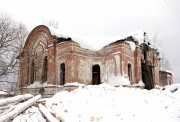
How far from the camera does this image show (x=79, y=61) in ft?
69.7

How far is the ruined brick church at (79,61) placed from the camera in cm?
2103

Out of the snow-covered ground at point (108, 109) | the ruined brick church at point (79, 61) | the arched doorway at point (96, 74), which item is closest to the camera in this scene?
the snow-covered ground at point (108, 109)

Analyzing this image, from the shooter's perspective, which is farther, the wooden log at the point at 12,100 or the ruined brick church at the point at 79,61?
the ruined brick church at the point at 79,61

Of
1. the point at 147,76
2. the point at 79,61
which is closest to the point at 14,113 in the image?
the point at 79,61

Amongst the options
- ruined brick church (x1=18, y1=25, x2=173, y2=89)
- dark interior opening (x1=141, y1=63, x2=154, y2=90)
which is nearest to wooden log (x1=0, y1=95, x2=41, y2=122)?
ruined brick church (x1=18, y1=25, x2=173, y2=89)

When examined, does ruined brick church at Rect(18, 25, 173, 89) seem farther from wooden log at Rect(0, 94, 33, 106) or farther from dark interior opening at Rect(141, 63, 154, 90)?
wooden log at Rect(0, 94, 33, 106)

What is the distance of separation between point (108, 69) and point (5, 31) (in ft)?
32.3

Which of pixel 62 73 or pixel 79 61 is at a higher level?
pixel 79 61

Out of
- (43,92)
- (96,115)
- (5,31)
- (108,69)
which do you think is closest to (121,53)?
(108,69)

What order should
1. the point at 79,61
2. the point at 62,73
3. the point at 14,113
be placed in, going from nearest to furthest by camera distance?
the point at 14,113, the point at 79,61, the point at 62,73

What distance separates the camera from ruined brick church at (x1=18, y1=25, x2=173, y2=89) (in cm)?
2103

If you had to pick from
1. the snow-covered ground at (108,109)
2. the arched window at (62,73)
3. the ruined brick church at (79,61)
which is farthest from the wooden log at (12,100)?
the arched window at (62,73)

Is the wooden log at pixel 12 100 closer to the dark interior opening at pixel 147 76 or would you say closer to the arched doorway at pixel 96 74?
the arched doorway at pixel 96 74

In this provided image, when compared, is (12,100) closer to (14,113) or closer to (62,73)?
(14,113)
